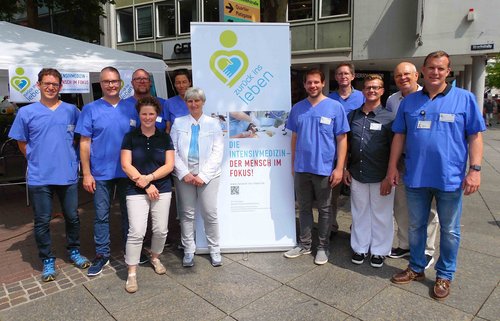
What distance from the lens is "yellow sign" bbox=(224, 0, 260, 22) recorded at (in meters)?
5.25

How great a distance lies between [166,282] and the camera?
3369 mm

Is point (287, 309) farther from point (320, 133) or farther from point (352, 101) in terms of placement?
point (352, 101)

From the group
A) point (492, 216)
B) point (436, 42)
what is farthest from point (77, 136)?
point (436, 42)

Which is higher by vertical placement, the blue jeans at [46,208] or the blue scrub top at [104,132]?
the blue scrub top at [104,132]

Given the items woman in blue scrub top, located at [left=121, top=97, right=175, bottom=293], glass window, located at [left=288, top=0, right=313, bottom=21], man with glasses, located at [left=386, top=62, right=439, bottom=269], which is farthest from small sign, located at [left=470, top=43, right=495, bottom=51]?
woman in blue scrub top, located at [left=121, top=97, right=175, bottom=293]

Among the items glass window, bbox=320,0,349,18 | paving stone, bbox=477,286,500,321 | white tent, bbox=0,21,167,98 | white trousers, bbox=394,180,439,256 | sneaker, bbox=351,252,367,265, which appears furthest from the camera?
glass window, bbox=320,0,349,18

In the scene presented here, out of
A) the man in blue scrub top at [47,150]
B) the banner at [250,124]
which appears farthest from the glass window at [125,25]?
the man in blue scrub top at [47,150]

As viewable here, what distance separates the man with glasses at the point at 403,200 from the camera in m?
3.54

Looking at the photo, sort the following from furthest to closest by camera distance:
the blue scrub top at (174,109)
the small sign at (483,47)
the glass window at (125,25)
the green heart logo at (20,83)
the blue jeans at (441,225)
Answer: the glass window at (125,25) < the small sign at (483,47) < the green heart logo at (20,83) < the blue scrub top at (174,109) < the blue jeans at (441,225)

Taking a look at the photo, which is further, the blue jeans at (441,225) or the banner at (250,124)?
the banner at (250,124)

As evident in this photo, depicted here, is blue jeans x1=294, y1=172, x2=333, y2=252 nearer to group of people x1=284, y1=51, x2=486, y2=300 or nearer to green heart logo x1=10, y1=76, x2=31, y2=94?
group of people x1=284, y1=51, x2=486, y2=300

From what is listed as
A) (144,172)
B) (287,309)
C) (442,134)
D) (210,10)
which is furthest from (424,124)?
(210,10)

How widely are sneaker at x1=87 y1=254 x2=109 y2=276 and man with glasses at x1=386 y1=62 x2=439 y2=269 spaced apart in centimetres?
278

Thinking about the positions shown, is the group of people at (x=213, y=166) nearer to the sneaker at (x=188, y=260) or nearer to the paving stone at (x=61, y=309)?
the sneaker at (x=188, y=260)
